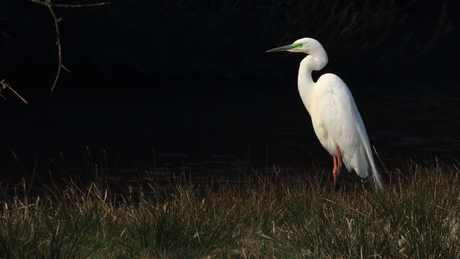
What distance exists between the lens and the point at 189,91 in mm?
13375

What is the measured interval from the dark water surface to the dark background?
0.02 m

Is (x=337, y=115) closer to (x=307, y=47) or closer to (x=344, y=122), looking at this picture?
(x=344, y=122)

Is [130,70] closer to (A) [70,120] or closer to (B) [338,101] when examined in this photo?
(A) [70,120]

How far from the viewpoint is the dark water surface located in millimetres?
8180

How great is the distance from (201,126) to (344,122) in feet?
13.6

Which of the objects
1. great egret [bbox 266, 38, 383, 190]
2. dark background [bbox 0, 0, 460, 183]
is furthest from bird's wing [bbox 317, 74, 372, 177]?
dark background [bbox 0, 0, 460, 183]

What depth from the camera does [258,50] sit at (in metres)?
14.3

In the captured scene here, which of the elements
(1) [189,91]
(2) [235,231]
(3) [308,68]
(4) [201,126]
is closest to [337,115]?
(3) [308,68]

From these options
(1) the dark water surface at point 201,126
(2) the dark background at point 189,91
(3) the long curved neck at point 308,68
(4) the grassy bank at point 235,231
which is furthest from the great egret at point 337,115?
(4) the grassy bank at point 235,231

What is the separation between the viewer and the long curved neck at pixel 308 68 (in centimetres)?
656

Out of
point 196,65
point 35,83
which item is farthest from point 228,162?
point 35,83

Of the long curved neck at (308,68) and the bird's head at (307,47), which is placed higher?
the bird's head at (307,47)

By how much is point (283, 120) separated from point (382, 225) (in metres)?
7.30

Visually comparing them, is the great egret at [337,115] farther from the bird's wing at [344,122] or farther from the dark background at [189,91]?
the dark background at [189,91]
